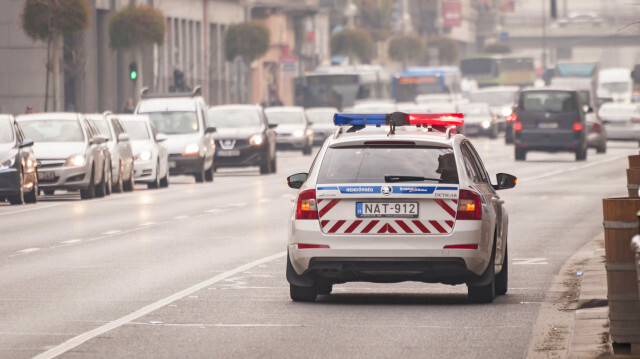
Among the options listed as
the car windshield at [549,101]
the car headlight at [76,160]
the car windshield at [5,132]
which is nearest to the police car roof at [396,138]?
the car windshield at [5,132]

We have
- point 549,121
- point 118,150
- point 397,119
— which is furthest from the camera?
point 549,121

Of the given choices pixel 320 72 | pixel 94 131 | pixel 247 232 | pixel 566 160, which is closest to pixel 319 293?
pixel 247 232

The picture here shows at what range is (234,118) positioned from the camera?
4503 centimetres

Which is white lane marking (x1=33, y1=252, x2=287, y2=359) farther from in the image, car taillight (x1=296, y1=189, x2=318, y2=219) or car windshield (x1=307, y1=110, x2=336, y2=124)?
car windshield (x1=307, y1=110, x2=336, y2=124)

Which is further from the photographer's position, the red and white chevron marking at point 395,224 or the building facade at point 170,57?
the building facade at point 170,57

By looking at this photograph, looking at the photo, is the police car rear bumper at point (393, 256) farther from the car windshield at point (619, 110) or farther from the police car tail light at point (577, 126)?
the car windshield at point (619, 110)

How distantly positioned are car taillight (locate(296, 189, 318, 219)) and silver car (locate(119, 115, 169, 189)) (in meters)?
23.9

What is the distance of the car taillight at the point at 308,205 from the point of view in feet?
44.0

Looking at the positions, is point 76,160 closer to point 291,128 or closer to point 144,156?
point 144,156

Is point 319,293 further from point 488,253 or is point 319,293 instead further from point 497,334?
point 497,334

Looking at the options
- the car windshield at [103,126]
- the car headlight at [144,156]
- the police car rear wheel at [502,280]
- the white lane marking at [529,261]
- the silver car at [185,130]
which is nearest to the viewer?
the police car rear wheel at [502,280]

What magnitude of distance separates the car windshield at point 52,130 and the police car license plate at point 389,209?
776 inches

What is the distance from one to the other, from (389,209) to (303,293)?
108 centimetres

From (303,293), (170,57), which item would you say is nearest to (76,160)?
(303,293)
